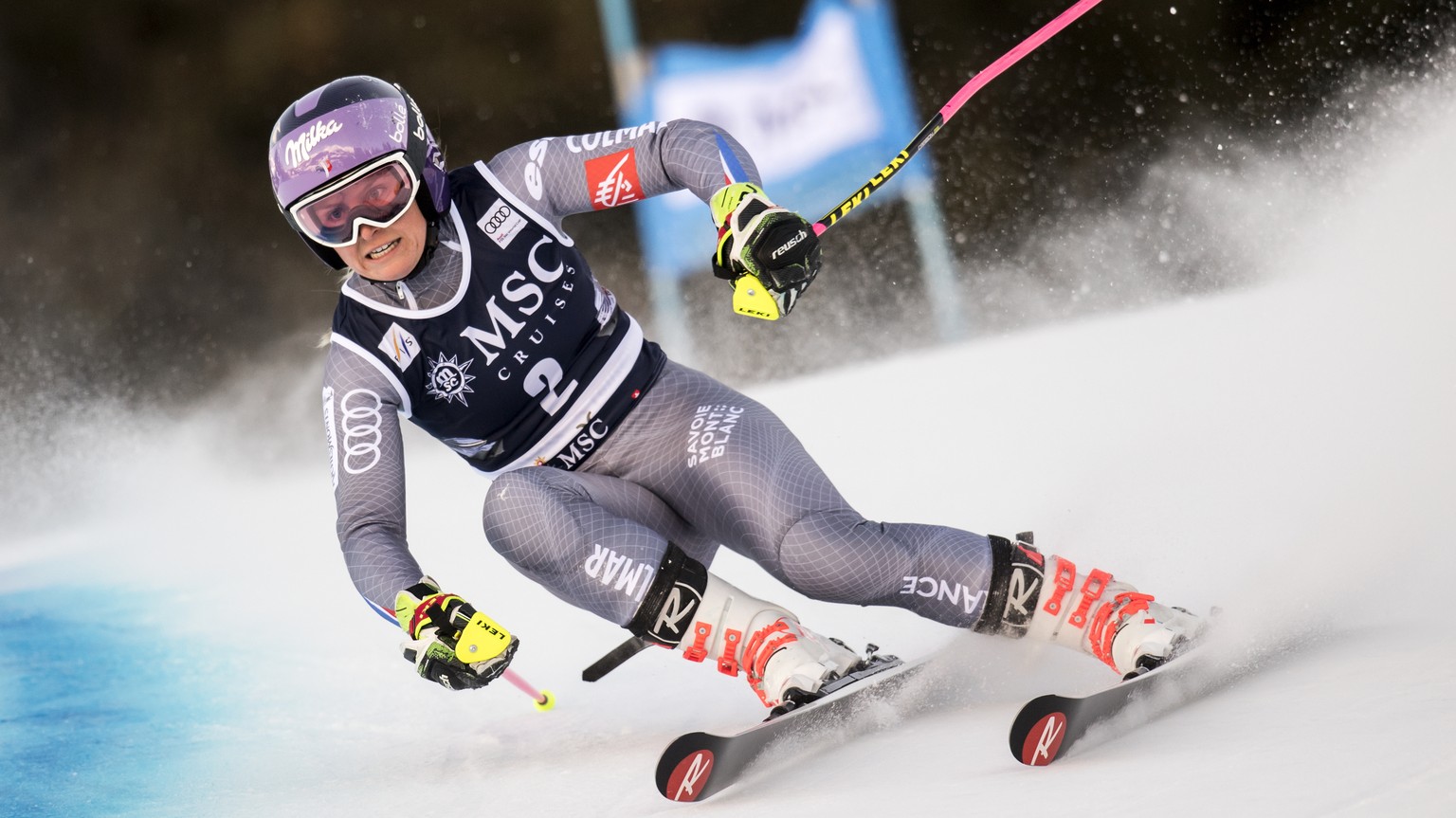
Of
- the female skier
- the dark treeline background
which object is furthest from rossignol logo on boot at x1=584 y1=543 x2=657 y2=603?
the dark treeline background

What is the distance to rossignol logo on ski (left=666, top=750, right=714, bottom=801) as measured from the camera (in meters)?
2.08

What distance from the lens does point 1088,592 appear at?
7.99ft

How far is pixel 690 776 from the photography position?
6.89 ft

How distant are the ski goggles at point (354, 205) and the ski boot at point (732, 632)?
31.8 inches

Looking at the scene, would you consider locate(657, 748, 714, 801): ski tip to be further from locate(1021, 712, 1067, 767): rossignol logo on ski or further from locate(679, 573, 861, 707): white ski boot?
locate(1021, 712, 1067, 767): rossignol logo on ski

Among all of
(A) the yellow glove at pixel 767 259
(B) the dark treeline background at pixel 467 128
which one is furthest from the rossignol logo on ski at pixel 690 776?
(B) the dark treeline background at pixel 467 128

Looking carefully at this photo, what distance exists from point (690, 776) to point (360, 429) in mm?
881

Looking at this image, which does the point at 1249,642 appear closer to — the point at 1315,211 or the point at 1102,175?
the point at 1315,211

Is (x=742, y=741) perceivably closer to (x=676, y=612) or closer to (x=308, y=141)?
(x=676, y=612)

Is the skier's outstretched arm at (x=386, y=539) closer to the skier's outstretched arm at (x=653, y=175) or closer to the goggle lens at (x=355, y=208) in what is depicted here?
the goggle lens at (x=355, y=208)

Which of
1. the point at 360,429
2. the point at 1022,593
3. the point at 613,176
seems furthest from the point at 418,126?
the point at 1022,593

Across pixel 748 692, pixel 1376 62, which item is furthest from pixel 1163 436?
pixel 1376 62

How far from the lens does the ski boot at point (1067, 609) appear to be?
7.73ft

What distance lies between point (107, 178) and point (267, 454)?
→ 7.64 feet
